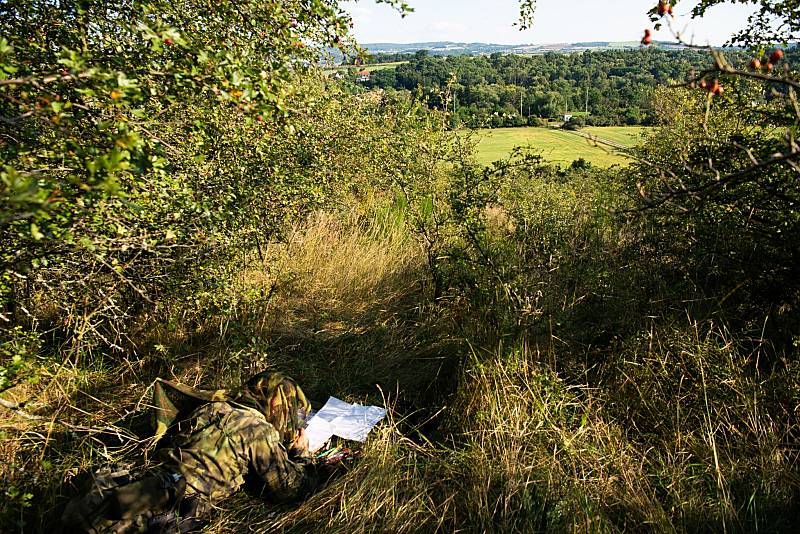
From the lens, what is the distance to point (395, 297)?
4699 millimetres

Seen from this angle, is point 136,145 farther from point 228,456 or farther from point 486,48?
point 486,48

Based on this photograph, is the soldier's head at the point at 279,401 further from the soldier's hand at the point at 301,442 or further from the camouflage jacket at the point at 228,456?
the camouflage jacket at the point at 228,456

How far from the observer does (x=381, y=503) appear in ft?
7.70

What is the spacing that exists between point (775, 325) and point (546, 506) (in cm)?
196

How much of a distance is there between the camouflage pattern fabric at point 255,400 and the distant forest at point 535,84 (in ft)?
7.06

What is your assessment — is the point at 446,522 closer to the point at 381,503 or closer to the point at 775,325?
the point at 381,503

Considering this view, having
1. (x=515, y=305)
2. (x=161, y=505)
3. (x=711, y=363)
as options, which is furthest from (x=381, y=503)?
(x=711, y=363)

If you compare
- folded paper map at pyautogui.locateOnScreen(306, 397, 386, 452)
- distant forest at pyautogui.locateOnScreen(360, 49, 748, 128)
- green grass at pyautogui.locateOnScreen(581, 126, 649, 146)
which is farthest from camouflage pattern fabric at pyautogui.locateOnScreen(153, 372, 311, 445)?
green grass at pyautogui.locateOnScreen(581, 126, 649, 146)

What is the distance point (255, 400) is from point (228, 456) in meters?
0.45

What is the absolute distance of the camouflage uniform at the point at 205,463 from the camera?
88.0 inches

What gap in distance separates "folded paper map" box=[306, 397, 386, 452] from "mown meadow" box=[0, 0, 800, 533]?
0.19m

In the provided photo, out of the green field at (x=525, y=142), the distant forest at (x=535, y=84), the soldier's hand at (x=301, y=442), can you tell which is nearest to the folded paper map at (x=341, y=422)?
the soldier's hand at (x=301, y=442)

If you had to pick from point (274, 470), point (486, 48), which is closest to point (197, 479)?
point (274, 470)

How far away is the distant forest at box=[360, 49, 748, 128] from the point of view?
188 inches
